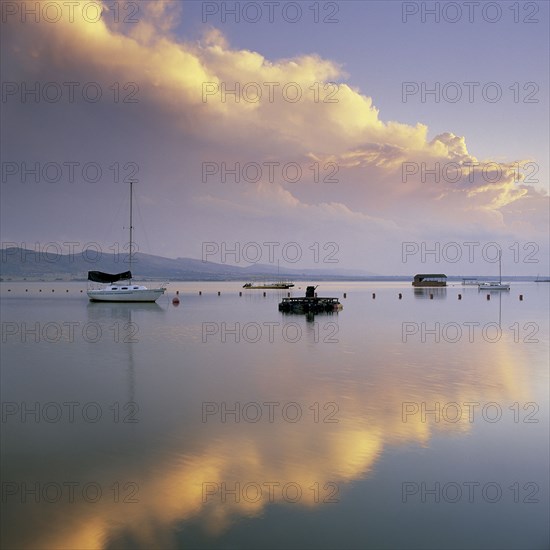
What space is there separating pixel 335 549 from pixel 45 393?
14.4 meters

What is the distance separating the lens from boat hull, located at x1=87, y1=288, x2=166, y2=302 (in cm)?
7644

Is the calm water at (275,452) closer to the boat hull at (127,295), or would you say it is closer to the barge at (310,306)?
the barge at (310,306)

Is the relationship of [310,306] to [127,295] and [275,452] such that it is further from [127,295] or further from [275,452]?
[275,452]

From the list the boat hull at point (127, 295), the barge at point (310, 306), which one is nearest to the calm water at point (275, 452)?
the barge at point (310, 306)

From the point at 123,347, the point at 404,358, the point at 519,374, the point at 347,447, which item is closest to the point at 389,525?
the point at 347,447

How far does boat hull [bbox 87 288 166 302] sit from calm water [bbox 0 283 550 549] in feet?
165

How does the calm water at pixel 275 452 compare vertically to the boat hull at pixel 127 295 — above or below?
below

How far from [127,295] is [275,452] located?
68.2 m

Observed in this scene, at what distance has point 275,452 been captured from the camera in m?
12.3

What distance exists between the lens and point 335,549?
791 cm

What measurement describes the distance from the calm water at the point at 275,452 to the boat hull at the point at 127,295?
1976 inches

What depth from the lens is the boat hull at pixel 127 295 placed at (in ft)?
251

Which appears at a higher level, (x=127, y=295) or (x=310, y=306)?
(x=127, y=295)

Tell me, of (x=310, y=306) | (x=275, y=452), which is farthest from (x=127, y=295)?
(x=275, y=452)
